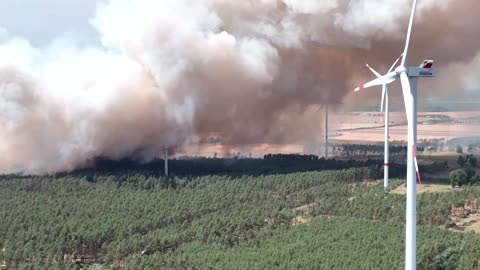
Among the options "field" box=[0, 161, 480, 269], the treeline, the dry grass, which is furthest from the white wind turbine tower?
the treeline

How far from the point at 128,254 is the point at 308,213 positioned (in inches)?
406

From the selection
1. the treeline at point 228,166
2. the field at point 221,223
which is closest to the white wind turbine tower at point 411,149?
the field at point 221,223

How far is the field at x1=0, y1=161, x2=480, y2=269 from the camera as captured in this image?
93.7ft

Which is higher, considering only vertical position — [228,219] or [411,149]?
[411,149]

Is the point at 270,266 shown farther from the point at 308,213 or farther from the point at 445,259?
the point at 308,213

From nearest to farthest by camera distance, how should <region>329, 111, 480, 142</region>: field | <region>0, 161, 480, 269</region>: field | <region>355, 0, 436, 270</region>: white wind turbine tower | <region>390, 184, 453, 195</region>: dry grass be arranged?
<region>355, 0, 436, 270</region>: white wind turbine tower < <region>0, 161, 480, 269</region>: field < <region>390, 184, 453, 195</region>: dry grass < <region>329, 111, 480, 142</region>: field

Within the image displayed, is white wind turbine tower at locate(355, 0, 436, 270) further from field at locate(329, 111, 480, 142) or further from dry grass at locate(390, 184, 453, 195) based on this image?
field at locate(329, 111, 480, 142)

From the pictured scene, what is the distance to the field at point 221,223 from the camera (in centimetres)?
2855

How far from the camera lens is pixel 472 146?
7350 centimetres

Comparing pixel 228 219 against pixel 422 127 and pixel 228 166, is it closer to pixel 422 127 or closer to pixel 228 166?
pixel 228 166

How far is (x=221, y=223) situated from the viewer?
34.5m

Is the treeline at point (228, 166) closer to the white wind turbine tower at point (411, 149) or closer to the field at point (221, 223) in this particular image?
the field at point (221, 223)

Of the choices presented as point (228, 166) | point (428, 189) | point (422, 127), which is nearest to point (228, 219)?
point (428, 189)

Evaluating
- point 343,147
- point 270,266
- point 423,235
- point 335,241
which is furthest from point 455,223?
point 343,147
